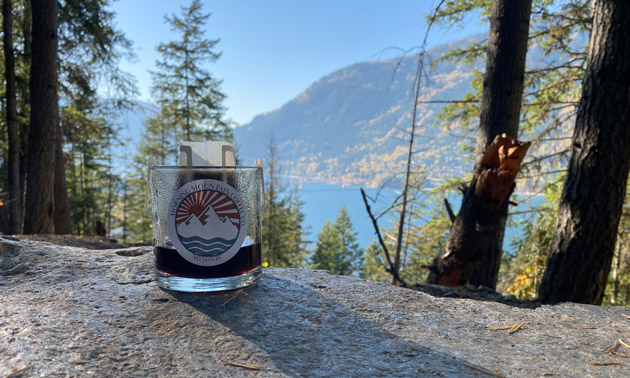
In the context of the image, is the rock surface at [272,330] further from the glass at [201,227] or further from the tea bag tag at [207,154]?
the tea bag tag at [207,154]

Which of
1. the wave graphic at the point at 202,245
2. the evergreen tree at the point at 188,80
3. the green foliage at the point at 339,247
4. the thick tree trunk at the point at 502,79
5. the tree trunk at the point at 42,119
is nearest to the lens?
the wave graphic at the point at 202,245

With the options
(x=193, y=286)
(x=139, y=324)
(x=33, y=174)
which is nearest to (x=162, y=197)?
(x=193, y=286)

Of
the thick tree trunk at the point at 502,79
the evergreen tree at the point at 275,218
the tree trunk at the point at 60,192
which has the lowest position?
the evergreen tree at the point at 275,218

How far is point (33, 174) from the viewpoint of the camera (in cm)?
606

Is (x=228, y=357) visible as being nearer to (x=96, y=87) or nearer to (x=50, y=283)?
(x=50, y=283)

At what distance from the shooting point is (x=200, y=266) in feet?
4.89

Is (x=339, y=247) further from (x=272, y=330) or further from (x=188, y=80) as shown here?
(x=272, y=330)

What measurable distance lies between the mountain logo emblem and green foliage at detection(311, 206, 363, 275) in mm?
32682

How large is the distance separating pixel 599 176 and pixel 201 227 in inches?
119

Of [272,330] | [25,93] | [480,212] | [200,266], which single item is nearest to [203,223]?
[200,266]

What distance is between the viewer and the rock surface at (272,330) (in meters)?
1.11

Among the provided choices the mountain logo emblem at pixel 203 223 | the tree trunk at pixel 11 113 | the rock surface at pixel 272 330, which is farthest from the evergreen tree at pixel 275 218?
the mountain logo emblem at pixel 203 223

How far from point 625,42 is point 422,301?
277 cm

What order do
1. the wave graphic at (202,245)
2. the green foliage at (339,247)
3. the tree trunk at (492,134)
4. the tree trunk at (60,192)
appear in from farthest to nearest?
1. the green foliage at (339,247)
2. the tree trunk at (60,192)
3. the tree trunk at (492,134)
4. the wave graphic at (202,245)
